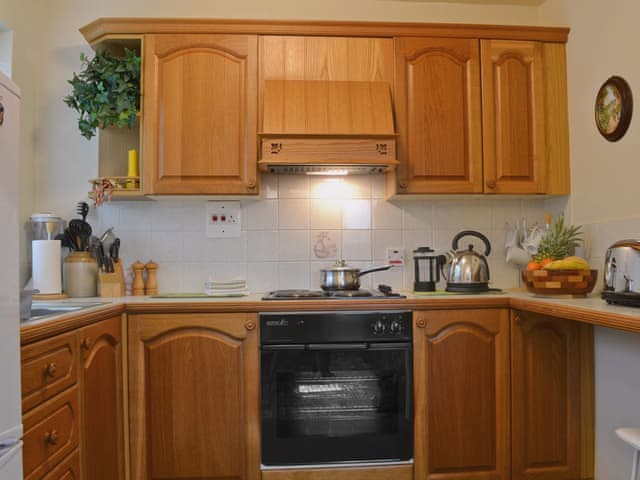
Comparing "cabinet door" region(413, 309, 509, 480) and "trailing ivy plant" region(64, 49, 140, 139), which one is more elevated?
"trailing ivy plant" region(64, 49, 140, 139)

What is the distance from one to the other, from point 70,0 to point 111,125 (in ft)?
2.46

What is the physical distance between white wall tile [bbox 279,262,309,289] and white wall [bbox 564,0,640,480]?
1403 millimetres

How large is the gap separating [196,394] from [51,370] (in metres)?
0.77

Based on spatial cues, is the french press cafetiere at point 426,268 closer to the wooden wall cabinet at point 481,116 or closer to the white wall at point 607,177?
the wooden wall cabinet at point 481,116

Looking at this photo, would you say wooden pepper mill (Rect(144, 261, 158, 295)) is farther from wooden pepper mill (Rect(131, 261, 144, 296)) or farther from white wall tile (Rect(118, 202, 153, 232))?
white wall tile (Rect(118, 202, 153, 232))

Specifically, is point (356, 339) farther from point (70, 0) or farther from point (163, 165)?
point (70, 0)

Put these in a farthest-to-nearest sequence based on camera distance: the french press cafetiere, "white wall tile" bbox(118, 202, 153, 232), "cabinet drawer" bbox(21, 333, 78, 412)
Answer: "white wall tile" bbox(118, 202, 153, 232), the french press cafetiere, "cabinet drawer" bbox(21, 333, 78, 412)

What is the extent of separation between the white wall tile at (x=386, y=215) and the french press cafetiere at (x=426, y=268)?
0.75 ft

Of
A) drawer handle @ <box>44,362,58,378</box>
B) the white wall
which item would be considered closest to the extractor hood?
the white wall

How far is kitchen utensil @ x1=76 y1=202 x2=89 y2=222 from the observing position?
2.56 meters

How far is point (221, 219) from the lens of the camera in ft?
8.77

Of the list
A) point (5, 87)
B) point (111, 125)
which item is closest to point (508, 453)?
point (5, 87)

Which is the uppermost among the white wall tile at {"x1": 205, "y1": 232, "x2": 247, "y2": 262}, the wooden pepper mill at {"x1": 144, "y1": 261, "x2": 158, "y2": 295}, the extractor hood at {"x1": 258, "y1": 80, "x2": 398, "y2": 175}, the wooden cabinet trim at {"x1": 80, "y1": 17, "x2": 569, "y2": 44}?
the wooden cabinet trim at {"x1": 80, "y1": 17, "x2": 569, "y2": 44}

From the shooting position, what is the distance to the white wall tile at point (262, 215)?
2691mm
